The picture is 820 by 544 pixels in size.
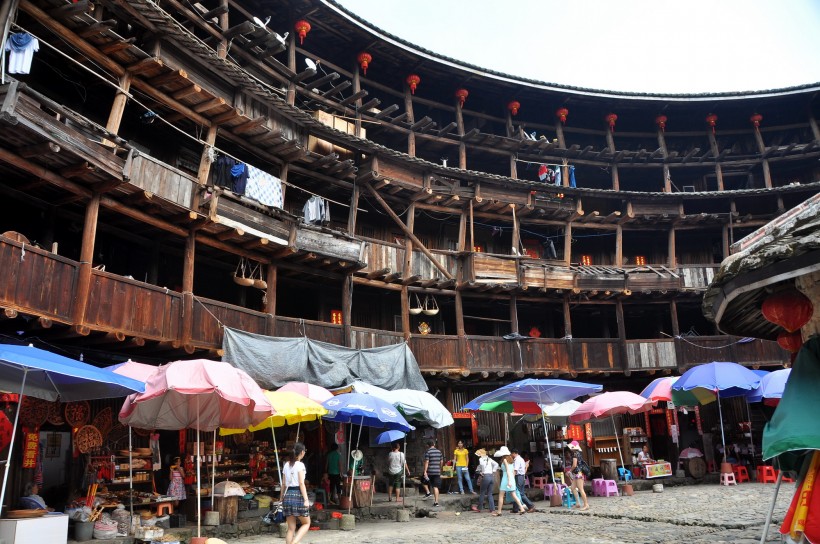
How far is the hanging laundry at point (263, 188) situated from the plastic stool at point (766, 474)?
59.0 feet

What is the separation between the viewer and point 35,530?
9.39 metres

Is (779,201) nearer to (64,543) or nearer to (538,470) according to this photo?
(538,470)

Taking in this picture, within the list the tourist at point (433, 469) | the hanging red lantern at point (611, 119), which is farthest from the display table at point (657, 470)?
the hanging red lantern at point (611, 119)

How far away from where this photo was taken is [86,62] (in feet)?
49.7

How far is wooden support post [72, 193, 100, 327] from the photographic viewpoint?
1307 centimetres

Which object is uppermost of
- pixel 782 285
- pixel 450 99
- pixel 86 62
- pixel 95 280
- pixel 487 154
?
pixel 450 99

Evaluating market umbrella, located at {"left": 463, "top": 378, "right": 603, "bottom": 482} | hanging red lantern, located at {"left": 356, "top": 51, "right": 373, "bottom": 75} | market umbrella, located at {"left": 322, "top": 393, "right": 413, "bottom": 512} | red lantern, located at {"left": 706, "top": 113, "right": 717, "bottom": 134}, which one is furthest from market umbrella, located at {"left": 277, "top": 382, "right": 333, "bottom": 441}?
red lantern, located at {"left": 706, "top": 113, "right": 717, "bottom": 134}

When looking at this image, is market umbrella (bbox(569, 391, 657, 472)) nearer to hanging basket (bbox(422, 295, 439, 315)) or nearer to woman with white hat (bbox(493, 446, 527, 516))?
woman with white hat (bbox(493, 446, 527, 516))

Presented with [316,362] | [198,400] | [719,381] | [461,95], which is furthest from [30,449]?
[461,95]

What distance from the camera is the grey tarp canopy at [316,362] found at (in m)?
16.6

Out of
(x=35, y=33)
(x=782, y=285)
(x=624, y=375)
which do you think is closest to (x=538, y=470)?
(x=624, y=375)

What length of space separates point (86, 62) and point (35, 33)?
4.01ft

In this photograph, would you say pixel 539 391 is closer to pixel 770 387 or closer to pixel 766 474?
pixel 770 387

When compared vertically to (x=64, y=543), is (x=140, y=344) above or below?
above
